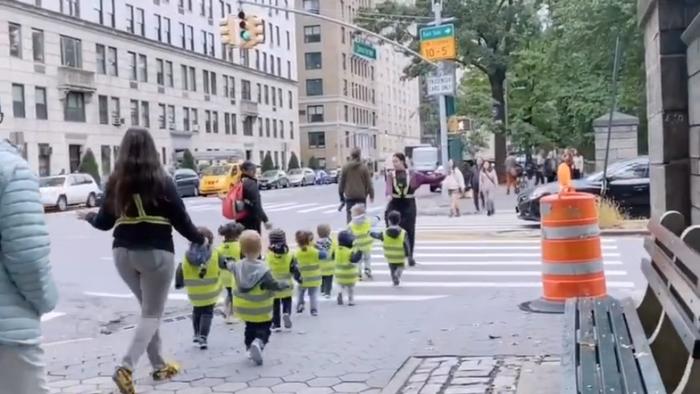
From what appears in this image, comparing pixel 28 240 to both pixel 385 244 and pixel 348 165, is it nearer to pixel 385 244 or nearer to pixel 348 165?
pixel 385 244

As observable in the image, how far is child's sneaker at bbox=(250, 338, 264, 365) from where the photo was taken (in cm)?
681

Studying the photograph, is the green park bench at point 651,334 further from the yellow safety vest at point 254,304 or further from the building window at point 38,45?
the building window at point 38,45

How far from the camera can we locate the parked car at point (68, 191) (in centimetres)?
3697

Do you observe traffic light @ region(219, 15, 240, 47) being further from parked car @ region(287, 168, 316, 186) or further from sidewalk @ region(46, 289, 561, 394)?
parked car @ region(287, 168, 316, 186)

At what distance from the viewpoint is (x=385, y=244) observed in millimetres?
11047

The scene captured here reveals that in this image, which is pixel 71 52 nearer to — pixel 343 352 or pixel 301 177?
pixel 301 177

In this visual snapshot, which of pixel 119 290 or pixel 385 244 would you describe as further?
pixel 119 290

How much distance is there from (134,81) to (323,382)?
54.7 metres

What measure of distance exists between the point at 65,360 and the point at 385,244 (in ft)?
15.4

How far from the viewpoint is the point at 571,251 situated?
28.9 ft

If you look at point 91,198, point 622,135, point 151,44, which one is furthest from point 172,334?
point 151,44

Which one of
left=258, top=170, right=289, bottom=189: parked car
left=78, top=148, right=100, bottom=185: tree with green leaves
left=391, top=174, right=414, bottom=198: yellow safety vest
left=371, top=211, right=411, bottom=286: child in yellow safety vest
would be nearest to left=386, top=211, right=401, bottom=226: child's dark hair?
left=371, top=211, right=411, bottom=286: child in yellow safety vest

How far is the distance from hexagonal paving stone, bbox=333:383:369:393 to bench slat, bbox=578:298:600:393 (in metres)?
1.60

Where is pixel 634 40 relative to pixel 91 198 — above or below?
above
